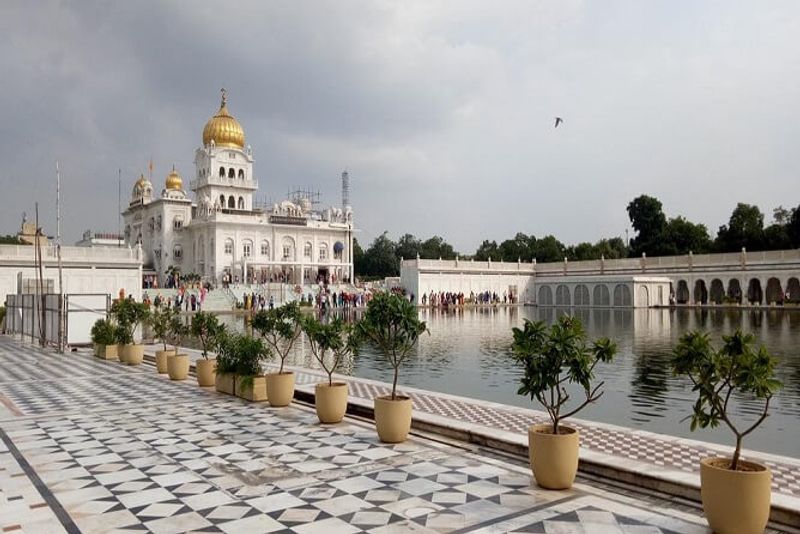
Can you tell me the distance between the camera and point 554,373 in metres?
6.02

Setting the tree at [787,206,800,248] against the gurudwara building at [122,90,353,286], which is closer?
the tree at [787,206,800,248]

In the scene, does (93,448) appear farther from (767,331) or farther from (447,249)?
(447,249)

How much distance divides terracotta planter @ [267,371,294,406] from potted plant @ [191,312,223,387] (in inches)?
83.4

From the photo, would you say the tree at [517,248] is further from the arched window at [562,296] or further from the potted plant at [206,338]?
the potted plant at [206,338]

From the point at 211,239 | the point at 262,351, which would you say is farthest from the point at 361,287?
the point at 262,351

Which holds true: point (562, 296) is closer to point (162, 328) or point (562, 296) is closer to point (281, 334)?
point (162, 328)

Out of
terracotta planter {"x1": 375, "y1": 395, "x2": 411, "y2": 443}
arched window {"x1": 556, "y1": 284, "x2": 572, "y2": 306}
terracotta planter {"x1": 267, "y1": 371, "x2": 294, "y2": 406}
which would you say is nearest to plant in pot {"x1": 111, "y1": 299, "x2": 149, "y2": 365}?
terracotta planter {"x1": 267, "y1": 371, "x2": 294, "y2": 406}

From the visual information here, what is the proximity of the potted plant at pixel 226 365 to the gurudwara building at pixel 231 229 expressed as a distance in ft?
165

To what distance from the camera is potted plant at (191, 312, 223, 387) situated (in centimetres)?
1220

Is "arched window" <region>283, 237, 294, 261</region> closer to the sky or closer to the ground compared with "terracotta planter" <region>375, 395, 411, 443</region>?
closer to the sky

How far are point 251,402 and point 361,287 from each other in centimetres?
4704

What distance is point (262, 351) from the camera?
10836mm

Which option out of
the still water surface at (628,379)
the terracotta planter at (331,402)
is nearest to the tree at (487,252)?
the still water surface at (628,379)

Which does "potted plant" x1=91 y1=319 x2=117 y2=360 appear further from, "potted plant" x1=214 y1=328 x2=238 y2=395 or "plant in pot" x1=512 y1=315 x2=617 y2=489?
"plant in pot" x1=512 y1=315 x2=617 y2=489
